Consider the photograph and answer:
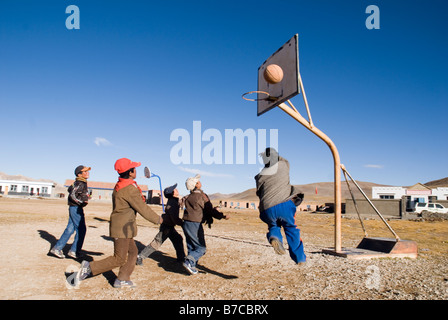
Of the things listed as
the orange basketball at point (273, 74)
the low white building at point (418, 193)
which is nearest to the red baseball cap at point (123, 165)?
the orange basketball at point (273, 74)

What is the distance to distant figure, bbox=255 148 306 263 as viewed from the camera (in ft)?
15.5

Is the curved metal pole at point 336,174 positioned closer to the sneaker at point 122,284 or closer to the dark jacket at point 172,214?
the dark jacket at point 172,214

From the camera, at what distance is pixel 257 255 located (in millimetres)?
7523

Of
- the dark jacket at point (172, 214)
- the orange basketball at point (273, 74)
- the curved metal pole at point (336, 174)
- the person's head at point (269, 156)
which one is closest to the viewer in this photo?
the person's head at point (269, 156)

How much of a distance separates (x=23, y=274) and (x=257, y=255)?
4.69 metres

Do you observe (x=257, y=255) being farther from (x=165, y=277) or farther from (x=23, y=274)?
(x=23, y=274)

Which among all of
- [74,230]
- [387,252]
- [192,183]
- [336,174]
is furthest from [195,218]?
[387,252]

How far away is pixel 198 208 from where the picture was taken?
5801mm

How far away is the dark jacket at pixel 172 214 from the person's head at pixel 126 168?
159cm

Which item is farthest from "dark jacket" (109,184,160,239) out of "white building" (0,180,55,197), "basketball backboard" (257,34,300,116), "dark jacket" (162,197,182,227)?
"white building" (0,180,55,197)

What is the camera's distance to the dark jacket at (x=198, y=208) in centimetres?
577

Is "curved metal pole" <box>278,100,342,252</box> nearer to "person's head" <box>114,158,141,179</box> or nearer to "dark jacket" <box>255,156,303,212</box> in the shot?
"dark jacket" <box>255,156,303,212</box>

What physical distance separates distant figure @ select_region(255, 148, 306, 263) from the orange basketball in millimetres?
2297
